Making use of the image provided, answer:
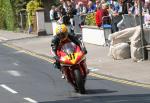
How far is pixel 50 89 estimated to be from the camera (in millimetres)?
16375

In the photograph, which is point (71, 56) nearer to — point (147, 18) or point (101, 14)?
point (147, 18)

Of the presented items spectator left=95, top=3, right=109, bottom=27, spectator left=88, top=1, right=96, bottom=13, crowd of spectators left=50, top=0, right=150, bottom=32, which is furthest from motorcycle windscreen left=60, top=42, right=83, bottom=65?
spectator left=88, top=1, right=96, bottom=13

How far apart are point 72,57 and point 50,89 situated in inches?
56.0

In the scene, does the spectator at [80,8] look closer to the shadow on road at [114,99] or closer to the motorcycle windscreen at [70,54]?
the motorcycle windscreen at [70,54]

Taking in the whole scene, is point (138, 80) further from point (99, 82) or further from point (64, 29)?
point (64, 29)

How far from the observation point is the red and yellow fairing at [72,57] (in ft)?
50.2

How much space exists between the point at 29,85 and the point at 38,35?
62.3ft

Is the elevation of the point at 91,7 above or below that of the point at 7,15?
above

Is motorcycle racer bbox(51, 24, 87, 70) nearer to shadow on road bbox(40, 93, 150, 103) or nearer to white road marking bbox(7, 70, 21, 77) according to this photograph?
shadow on road bbox(40, 93, 150, 103)

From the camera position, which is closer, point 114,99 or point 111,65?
point 114,99

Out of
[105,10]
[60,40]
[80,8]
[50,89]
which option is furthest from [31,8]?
[60,40]

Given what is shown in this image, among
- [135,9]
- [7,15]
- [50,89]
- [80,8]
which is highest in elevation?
[135,9]

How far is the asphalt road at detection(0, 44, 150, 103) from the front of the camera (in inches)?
565

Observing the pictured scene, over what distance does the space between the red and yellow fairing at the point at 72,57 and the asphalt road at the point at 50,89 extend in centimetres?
82
